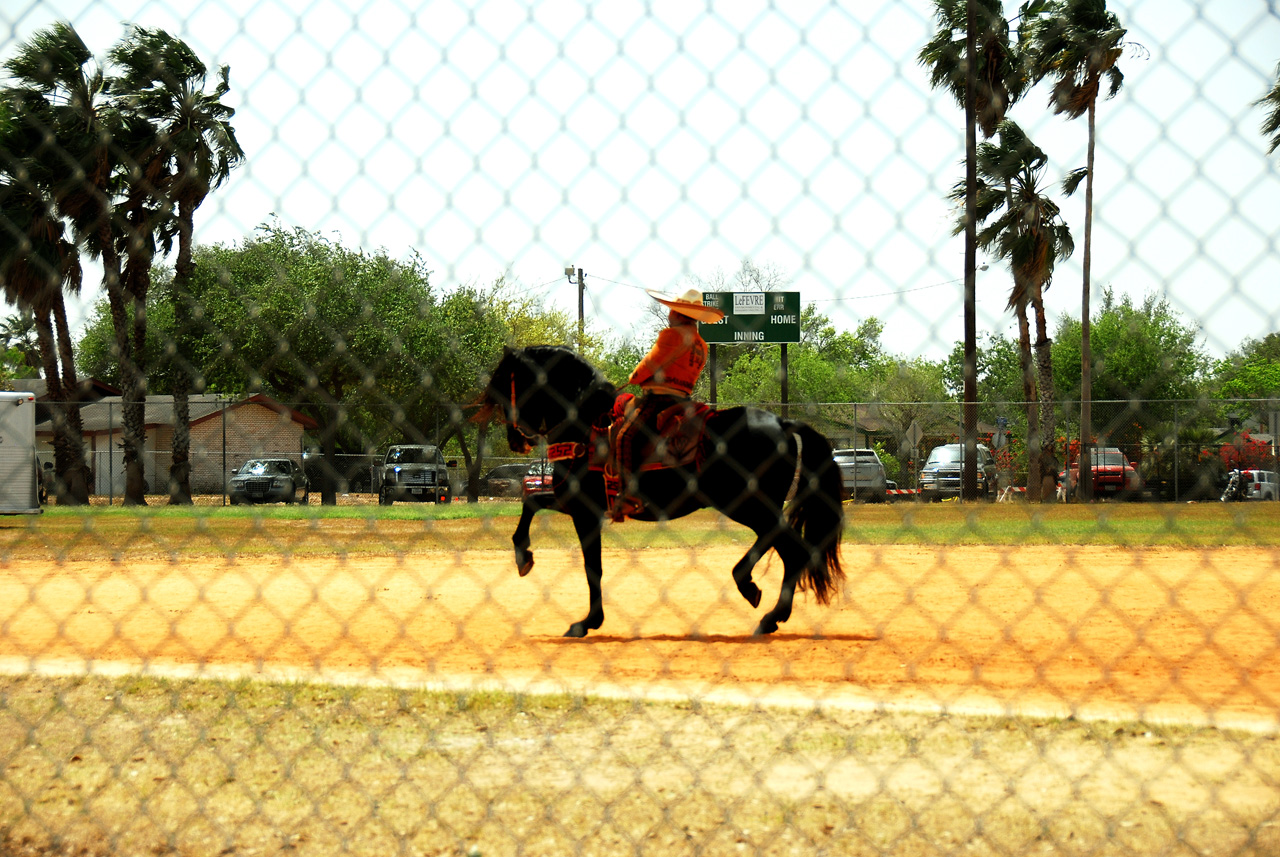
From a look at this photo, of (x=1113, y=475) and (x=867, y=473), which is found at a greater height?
(x=1113, y=475)

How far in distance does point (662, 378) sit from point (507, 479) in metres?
21.3

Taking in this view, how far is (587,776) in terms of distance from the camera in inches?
148

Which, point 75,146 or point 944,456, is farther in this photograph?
point 944,456

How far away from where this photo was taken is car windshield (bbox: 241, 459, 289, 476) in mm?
27422

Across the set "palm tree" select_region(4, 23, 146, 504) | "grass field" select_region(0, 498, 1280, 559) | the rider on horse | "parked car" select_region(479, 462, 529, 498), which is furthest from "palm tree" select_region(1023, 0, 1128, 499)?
"parked car" select_region(479, 462, 529, 498)

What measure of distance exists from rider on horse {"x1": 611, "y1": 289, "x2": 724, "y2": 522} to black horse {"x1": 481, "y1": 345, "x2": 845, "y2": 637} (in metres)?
0.16

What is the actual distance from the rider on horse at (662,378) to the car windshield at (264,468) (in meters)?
23.0

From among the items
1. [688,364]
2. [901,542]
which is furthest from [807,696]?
[901,542]

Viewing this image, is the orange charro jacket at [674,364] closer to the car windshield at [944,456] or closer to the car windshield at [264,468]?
the car windshield at [944,456]

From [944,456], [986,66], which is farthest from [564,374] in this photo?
[944,456]

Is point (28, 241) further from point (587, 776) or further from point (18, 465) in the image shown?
point (18, 465)

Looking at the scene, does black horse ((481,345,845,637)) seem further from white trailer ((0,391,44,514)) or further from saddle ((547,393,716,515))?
white trailer ((0,391,44,514))

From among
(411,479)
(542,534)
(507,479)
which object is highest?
(411,479)

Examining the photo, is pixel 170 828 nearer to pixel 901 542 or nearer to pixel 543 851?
pixel 543 851
